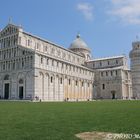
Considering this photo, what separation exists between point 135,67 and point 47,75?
105 feet

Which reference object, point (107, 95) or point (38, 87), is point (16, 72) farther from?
point (107, 95)

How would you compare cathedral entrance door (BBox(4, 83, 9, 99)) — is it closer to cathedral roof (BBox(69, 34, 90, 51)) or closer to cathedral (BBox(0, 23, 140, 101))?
cathedral (BBox(0, 23, 140, 101))

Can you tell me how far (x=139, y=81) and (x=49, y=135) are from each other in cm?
6539

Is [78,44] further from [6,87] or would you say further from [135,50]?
[6,87]

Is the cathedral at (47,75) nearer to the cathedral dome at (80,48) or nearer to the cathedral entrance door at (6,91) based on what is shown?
the cathedral entrance door at (6,91)

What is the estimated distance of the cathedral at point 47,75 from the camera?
47.8 meters

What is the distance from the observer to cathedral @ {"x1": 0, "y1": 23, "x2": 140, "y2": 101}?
1880 inches

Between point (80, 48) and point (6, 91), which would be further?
point (80, 48)

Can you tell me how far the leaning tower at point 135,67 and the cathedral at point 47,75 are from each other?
413mm

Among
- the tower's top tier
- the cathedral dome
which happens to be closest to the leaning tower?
the tower's top tier

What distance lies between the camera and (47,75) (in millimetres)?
49750

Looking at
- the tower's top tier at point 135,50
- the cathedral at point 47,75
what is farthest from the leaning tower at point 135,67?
the cathedral at point 47,75

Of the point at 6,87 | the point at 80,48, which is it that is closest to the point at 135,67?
the point at 80,48

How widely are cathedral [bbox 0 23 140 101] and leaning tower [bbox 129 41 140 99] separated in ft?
1.36
